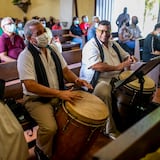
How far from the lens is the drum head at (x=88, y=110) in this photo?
1.77m

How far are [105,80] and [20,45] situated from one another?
1353mm

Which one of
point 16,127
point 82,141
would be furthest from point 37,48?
point 82,141

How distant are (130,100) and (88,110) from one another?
27.5 inches

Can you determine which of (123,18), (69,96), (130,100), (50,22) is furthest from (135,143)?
(50,22)

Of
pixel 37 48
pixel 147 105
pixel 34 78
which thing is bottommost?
pixel 147 105

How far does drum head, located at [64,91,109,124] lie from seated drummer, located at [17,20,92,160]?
0.07 m

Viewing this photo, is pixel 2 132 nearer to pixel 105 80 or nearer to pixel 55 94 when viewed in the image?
pixel 55 94

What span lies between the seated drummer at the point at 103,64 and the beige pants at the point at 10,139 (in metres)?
0.96

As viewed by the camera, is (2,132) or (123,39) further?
(123,39)

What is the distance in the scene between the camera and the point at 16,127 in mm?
1839

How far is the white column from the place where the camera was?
302 inches

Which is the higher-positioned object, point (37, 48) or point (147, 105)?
point (37, 48)

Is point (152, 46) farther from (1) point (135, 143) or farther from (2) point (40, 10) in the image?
(2) point (40, 10)

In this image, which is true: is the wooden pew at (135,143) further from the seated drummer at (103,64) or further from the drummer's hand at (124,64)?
the drummer's hand at (124,64)
